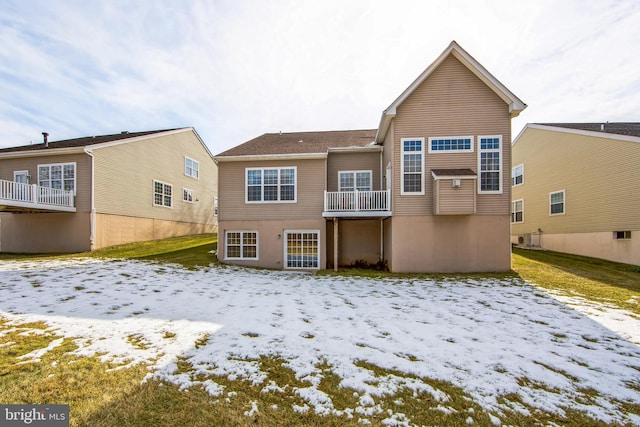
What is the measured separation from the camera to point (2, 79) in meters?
14.5

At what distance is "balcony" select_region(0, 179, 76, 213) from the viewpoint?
558 inches

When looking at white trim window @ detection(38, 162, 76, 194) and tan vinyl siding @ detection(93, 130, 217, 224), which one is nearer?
white trim window @ detection(38, 162, 76, 194)

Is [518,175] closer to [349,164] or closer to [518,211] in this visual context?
[518,211]

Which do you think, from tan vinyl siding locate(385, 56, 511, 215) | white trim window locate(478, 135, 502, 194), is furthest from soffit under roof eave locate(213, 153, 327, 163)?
white trim window locate(478, 135, 502, 194)

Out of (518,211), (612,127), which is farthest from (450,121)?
(518,211)

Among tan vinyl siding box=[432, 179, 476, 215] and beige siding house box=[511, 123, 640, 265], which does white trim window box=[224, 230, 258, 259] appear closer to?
tan vinyl siding box=[432, 179, 476, 215]

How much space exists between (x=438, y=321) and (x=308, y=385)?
380 centimetres

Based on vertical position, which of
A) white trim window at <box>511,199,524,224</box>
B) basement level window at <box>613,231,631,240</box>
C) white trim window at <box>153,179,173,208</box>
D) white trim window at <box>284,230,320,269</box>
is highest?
white trim window at <box>153,179,173,208</box>

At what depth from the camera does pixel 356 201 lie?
527 inches

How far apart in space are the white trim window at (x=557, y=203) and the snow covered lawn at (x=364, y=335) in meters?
11.6

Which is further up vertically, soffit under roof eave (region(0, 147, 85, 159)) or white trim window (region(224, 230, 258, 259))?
soffit under roof eave (region(0, 147, 85, 159))

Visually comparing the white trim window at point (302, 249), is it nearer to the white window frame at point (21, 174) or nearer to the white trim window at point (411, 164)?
the white trim window at point (411, 164)

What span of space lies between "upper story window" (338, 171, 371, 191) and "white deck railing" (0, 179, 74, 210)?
15.3m

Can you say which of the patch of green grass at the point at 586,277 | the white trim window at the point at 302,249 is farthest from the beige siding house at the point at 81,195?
the patch of green grass at the point at 586,277
